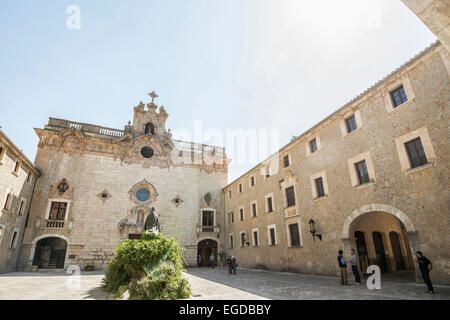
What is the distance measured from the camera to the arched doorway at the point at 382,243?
14531 millimetres

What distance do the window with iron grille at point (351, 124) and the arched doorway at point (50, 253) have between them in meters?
24.1

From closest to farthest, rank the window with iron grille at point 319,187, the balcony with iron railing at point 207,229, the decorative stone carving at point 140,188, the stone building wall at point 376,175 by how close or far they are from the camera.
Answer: the stone building wall at point 376,175, the window with iron grille at point 319,187, the decorative stone carving at point 140,188, the balcony with iron railing at point 207,229

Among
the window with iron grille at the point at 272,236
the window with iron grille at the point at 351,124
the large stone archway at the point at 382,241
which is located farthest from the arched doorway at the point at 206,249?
the window with iron grille at the point at 351,124

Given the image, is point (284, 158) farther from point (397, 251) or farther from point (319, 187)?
point (397, 251)

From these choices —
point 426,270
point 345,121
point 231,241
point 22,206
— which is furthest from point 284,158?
point 22,206

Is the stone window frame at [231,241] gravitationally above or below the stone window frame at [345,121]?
below

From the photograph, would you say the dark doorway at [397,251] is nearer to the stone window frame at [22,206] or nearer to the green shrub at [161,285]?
the green shrub at [161,285]

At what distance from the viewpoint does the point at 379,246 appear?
50.0 feet

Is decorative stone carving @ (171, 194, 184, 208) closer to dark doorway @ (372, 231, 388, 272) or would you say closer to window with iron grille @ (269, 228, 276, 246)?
window with iron grille @ (269, 228, 276, 246)

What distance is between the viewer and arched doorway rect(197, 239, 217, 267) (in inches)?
1001

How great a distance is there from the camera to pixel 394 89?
11.4 metres

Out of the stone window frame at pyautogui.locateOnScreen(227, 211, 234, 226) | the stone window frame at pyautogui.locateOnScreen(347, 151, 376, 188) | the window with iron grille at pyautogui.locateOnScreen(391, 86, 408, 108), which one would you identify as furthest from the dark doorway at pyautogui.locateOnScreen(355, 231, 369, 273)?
the stone window frame at pyautogui.locateOnScreen(227, 211, 234, 226)

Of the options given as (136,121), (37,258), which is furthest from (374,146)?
(37,258)

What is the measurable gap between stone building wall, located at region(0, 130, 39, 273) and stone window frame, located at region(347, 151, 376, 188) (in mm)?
19855
